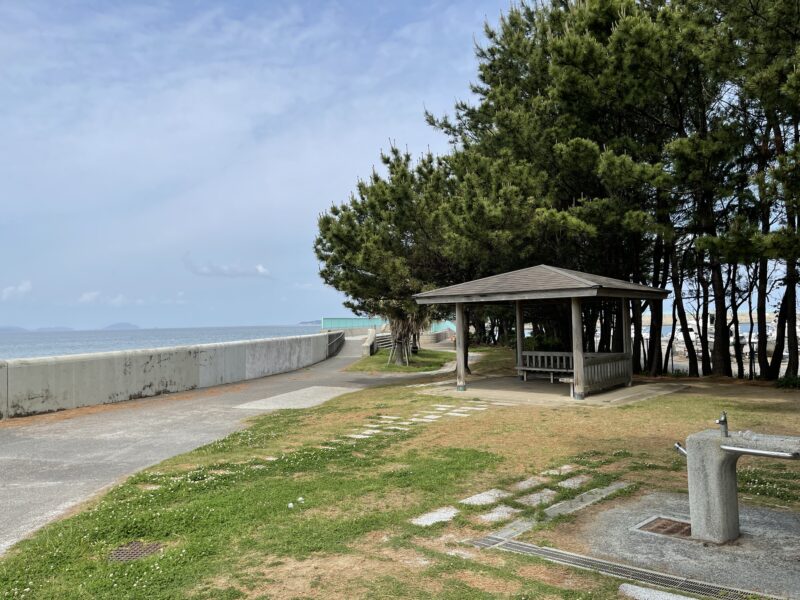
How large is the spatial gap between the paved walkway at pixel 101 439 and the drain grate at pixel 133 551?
0.92m

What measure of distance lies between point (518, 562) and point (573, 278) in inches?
379

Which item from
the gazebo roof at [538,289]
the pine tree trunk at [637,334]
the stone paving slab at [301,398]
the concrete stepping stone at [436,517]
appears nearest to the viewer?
the concrete stepping stone at [436,517]

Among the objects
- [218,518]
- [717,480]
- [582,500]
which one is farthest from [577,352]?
[218,518]

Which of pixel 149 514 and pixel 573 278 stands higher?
pixel 573 278

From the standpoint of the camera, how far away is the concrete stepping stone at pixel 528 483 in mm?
5973

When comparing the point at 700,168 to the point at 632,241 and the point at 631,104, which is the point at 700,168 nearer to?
the point at 631,104

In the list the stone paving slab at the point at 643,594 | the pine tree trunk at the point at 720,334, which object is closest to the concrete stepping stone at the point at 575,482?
the stone paving slab at the point at 643,594

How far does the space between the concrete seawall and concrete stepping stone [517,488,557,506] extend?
10.8m

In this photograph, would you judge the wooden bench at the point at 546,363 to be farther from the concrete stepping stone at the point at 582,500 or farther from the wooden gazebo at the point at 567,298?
the concrete stepping stone at the point at 582,500

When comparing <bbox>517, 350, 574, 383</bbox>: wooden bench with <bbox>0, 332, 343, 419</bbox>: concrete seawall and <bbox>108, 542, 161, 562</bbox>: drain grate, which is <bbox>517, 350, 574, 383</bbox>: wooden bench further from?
<bbox>108, 542, 161, 562</bbox>: drain grate

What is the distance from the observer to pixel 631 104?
51.9 feet

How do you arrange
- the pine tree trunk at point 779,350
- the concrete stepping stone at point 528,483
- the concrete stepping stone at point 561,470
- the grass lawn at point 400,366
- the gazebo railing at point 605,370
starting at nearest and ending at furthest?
the concrete stepping stone at point 528,483 → the concrete stepping stone at point 561,470 → the gazebo railing at point 605,370 → the pine tree trunk at point 779,350 → the grass lawn at point 400,366

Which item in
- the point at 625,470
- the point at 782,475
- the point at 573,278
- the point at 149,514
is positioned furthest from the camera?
the point at 573,278

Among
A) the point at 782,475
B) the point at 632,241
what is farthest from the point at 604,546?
the point at 632,241
